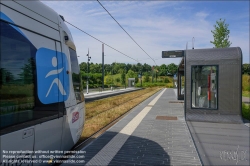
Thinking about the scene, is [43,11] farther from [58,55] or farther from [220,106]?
[220,106]

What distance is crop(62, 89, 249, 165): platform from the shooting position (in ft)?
14.2

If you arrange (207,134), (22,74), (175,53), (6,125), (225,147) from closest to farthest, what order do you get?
(6,125), (22,74), (225,147), (207,134), (175,53)

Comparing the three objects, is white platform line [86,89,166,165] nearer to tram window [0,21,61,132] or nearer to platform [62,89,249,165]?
platform [62,89,249,165]

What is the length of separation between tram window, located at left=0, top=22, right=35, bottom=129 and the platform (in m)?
2.02

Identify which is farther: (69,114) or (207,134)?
(207,134)

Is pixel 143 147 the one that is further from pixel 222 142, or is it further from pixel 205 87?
pixel 205 87

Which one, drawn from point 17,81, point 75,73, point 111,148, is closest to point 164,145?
point 111,148

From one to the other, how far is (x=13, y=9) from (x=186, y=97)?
773cm

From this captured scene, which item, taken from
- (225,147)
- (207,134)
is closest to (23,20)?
(225,147)

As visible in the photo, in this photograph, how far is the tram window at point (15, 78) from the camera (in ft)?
8.01

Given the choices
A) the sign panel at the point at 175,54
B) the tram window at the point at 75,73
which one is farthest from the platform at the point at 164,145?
the sign panel at the point at 175,54

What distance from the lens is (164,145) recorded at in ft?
17.7

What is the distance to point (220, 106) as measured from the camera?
28.2ft

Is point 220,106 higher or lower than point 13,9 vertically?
lower
